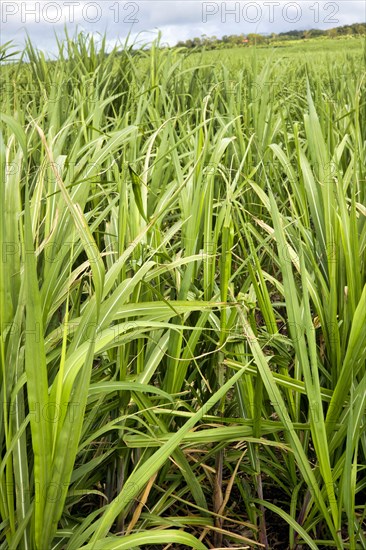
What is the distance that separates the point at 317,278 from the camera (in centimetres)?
83

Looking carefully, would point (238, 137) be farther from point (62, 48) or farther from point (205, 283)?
point (62, 48)

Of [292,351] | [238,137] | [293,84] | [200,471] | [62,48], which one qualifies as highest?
[62,48]

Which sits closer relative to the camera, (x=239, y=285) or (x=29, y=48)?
(x=239, y=285)

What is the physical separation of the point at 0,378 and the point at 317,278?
450 millimetres

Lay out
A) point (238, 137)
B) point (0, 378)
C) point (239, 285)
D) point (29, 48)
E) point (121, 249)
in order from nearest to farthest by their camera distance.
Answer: point (0, 378) → point (121, 249) → point (239, 285) → point (238, 137) → point (29, 48)

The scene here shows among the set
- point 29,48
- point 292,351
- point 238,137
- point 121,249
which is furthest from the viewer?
point 29,48

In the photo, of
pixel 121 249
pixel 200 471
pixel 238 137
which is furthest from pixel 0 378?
pixel 238 137

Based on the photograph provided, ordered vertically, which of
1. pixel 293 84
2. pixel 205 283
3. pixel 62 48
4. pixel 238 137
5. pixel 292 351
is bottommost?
pixel 292 351

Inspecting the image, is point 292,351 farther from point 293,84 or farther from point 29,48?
point 29,48

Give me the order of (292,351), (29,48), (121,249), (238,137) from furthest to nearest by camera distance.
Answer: (29,48) → (238,137) → (292,351) → (121,249)

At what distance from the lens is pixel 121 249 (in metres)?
0.79

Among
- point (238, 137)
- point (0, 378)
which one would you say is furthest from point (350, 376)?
point (238, 137)

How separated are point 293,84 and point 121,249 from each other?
2139mm

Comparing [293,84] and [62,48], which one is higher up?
[62,48]
